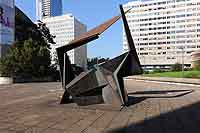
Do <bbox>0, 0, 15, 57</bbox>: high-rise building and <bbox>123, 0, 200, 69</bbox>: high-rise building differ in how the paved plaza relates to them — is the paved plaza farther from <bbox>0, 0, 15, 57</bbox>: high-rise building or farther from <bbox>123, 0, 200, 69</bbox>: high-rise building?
<bbox>123, 0, 200, 69</bbox>: high-rise building

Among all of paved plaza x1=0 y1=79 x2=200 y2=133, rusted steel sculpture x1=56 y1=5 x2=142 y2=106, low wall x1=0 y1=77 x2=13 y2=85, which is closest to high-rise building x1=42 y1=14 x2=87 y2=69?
low wall x1=0 y1=77 x2=13 y2=85

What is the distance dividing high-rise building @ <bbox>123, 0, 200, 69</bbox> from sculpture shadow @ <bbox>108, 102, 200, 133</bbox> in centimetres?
10732

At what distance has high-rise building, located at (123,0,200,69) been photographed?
394ft

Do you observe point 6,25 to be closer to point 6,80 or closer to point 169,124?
point 6,80

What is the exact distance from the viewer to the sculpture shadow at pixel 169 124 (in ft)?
25.0

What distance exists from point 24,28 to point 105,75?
46070 millimetres

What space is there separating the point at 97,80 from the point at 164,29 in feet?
391

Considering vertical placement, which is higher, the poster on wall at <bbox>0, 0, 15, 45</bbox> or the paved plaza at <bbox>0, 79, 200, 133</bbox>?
the poster on wall at <bbox>0, 0, 15, 45</bbox>

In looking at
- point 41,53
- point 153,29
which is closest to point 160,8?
point 153,29

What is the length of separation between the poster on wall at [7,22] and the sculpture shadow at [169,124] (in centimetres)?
3748

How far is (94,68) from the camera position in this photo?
42.5 feet

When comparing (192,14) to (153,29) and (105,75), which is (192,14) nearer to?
(153,29)

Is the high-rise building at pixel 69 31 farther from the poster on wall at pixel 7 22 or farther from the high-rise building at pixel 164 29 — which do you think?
the poster on wall at pixel 7 22

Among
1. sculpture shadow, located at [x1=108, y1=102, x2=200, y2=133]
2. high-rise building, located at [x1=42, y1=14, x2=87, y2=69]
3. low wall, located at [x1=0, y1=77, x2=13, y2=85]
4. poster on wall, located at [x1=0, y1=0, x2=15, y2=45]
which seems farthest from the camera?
high-rise building, located at [x1=42, y1=14, x2=87, y2=69]
